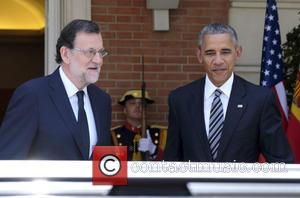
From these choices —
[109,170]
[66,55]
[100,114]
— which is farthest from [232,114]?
[109,170]

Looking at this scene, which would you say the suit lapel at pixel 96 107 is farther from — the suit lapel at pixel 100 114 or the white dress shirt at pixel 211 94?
the white dress shirt at pixel 211 94

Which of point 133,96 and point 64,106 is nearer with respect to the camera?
point 64,106

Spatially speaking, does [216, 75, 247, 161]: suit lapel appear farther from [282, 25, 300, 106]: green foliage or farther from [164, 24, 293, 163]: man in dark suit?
[282, 25, 300, 106]: green foliage

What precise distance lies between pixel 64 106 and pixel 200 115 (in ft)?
2.64

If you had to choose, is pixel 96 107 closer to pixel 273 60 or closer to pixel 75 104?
pixel 75 104

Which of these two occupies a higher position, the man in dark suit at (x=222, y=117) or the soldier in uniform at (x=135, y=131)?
the man in dark suit at (x=222, y=117)

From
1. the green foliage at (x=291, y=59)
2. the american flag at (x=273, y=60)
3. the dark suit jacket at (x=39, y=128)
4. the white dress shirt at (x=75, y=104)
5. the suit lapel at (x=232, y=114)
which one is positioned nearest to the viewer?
the dark suit jacket at (x=39, y=128)

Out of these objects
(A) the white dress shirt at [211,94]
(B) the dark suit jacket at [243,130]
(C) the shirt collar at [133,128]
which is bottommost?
(C) the shirt collar at [133,128]

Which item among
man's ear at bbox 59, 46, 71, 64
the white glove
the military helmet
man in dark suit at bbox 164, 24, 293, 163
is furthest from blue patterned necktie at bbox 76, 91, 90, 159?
the military helmet

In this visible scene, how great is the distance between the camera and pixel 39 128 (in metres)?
3.81

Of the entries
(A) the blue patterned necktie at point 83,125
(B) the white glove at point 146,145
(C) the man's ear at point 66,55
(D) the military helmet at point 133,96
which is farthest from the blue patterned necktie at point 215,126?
(D) the military helmet at point 133,96

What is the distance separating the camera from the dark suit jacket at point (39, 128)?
377cm

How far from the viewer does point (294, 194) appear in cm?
255

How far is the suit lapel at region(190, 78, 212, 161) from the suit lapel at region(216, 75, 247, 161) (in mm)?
89
